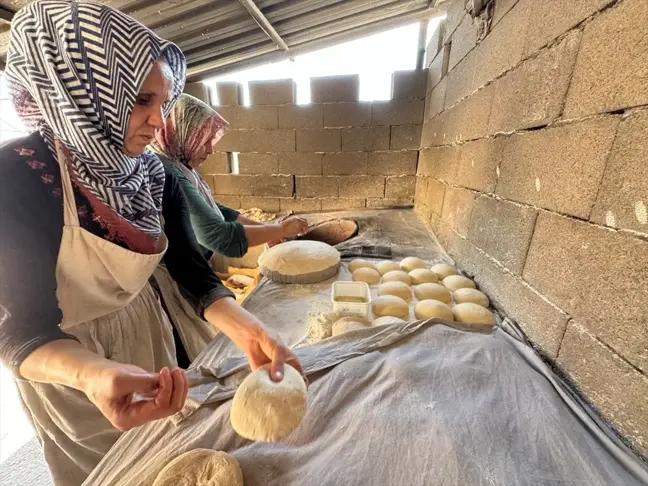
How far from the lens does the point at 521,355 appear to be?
1021mm

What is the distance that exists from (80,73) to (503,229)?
165 centimetres

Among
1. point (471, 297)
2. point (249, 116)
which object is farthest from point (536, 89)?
point (249, 116)

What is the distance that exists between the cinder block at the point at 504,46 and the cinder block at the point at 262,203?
298 centimetres

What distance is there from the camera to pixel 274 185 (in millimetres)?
4207

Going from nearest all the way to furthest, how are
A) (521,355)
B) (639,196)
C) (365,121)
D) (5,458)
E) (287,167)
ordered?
(639,196)
(521,355)
(5,458)
(365,121)
(287,167)

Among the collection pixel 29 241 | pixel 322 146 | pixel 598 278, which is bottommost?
pixel 598 278

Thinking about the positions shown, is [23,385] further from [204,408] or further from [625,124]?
[625,124]

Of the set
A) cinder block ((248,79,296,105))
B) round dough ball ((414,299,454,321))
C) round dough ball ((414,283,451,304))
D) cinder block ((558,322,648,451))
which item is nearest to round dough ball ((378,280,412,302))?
round dough ball ((414,283,451,304))

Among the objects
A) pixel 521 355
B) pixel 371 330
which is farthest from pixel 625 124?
pixel 371 330

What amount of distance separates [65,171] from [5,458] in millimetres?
2345

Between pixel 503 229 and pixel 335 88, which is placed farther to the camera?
pixel 335 88

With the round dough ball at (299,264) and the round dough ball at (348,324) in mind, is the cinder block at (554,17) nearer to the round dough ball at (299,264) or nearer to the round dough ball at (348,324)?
the round dough ball at (348,324)

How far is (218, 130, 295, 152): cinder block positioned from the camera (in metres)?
3.98

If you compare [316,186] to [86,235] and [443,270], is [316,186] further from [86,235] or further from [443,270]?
[86,235]
